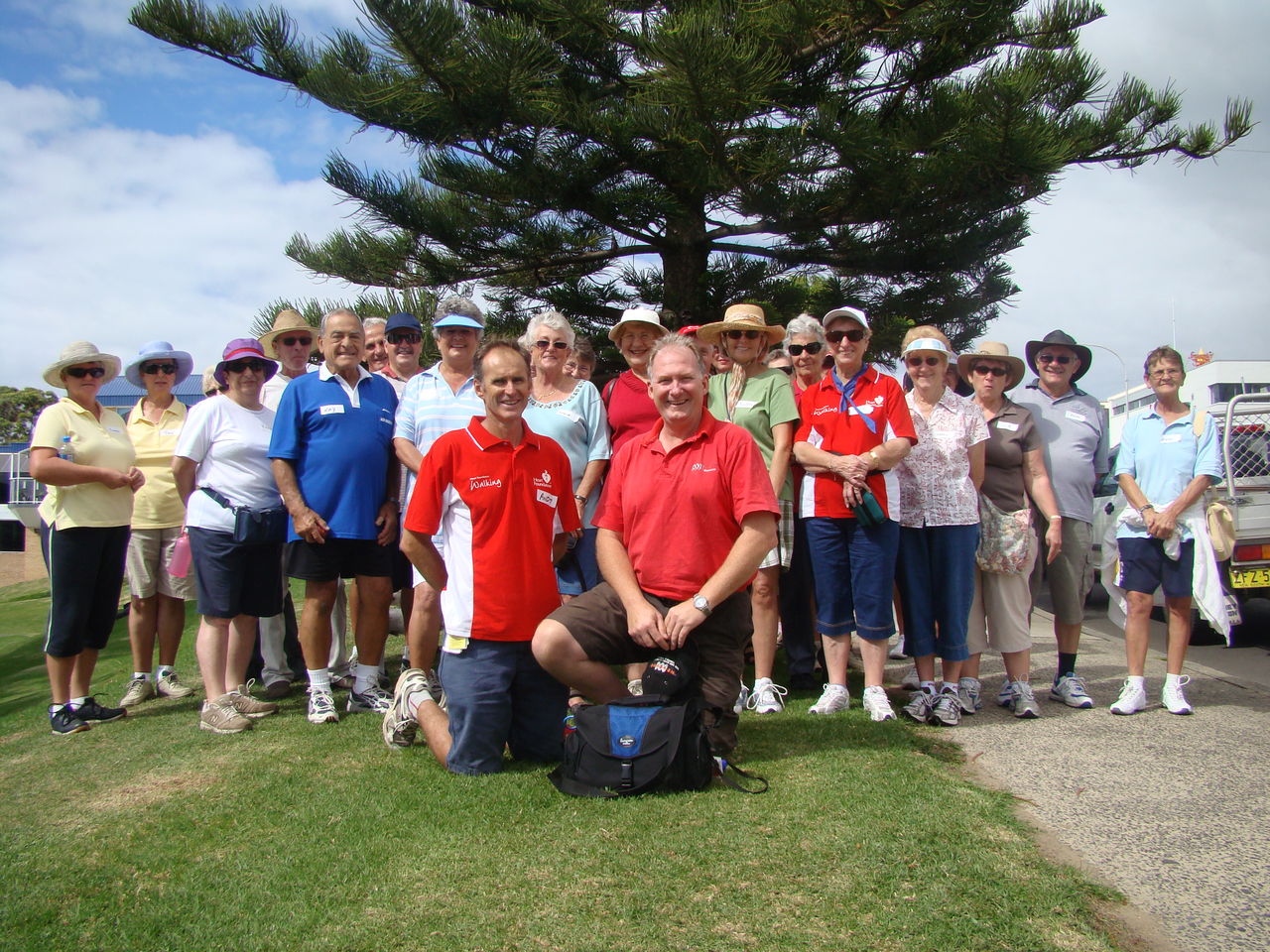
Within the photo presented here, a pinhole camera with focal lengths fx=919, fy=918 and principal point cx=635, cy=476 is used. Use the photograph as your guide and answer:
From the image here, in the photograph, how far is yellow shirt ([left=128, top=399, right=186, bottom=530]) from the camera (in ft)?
16.5

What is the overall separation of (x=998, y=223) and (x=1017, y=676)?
6.41 meters

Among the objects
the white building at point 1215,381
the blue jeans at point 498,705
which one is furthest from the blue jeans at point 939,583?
the white building at point 1215,381

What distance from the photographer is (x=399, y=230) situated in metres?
9.68

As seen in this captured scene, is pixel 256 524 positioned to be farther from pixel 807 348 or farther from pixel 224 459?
pixel 807 348

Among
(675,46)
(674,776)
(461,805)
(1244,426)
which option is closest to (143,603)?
(461,805)

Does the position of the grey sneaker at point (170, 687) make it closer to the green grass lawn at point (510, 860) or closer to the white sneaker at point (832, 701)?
the green grass lawn at point (510, 860)

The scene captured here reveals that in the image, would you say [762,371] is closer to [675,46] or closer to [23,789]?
[675,46]

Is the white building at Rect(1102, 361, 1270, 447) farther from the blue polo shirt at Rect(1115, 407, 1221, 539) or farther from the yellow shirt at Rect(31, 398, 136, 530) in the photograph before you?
the yellow shirt at Rect(31, 398, 136, 530)

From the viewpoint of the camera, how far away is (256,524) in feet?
13.9

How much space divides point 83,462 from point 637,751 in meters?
3.14

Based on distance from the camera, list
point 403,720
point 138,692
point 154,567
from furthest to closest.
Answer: point 154,567 → point 138,692 → point 403,720

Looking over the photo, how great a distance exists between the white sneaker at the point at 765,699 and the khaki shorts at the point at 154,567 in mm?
2942

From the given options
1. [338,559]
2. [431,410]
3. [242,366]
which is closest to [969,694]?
[431,410]

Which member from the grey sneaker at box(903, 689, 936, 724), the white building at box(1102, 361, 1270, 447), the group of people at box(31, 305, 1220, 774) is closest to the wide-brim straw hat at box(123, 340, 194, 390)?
the group of people at box(31, 305, 1220, 774)
